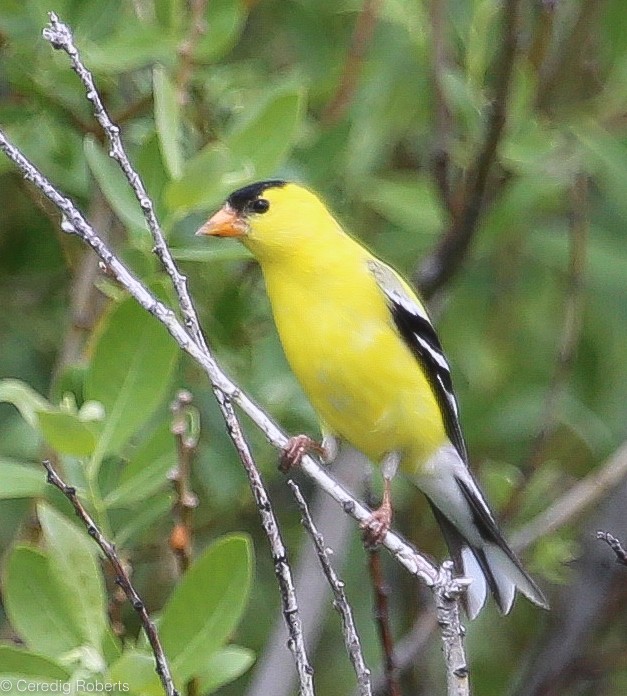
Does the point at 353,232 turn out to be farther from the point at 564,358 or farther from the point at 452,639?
the point at 452,639

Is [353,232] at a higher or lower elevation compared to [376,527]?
higher

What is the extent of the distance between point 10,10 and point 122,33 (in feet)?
0.85

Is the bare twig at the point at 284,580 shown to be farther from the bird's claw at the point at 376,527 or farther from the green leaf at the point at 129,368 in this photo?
the green leaf at the point at 129,368

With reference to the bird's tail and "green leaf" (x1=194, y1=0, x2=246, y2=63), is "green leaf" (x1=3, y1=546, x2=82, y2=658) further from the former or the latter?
"green leaf" (x1=194, y1=0, x2=246, y2=63)

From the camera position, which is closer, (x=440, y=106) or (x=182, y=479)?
(x=182, y=479)

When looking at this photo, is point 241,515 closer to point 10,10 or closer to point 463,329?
point 463,329

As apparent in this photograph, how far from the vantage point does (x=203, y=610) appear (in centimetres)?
218

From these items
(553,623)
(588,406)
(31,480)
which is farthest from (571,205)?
(31,480)

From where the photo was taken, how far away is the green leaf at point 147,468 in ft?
7.57

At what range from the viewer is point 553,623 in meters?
3.84

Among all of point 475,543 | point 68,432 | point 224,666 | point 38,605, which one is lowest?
point 475,543

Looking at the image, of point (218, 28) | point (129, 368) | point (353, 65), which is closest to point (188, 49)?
point (218, 28)

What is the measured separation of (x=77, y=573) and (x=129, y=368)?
401mm

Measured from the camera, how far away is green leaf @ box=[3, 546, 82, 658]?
217 centimetres
